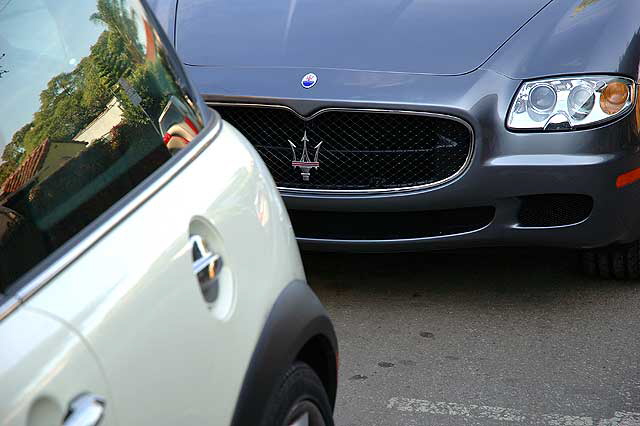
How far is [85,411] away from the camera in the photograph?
1567 millimetres

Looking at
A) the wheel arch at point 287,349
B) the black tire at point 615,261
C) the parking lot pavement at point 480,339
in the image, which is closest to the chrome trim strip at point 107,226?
the wheel arch at point 287,349

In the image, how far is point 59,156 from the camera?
1.99 m

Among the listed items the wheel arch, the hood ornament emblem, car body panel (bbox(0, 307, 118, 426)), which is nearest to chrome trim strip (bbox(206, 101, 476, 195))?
the hood ornament emblem

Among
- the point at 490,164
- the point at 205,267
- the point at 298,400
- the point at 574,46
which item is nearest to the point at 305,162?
the point at 490,164

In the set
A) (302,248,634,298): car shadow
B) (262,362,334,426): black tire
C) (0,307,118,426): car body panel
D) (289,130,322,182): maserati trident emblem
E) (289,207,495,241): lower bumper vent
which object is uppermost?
(0,307,118,426): car body panel

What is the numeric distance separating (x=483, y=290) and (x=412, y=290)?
0.30 meters

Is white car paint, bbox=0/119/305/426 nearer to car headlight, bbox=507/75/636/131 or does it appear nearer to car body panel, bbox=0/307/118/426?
car body panel, bbox=0/307/118/426

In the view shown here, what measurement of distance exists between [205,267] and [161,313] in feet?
0.66

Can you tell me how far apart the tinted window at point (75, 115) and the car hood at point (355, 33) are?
2.01m

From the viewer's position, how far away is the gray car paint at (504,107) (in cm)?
426

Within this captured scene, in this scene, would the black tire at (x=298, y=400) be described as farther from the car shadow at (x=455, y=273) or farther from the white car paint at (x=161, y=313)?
the car shadow at (x=455, y=273)

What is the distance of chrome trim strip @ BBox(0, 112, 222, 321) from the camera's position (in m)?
1.62

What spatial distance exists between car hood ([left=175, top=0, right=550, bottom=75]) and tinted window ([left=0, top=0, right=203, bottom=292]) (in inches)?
79.2

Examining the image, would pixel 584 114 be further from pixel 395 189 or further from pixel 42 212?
pixel 42 212
